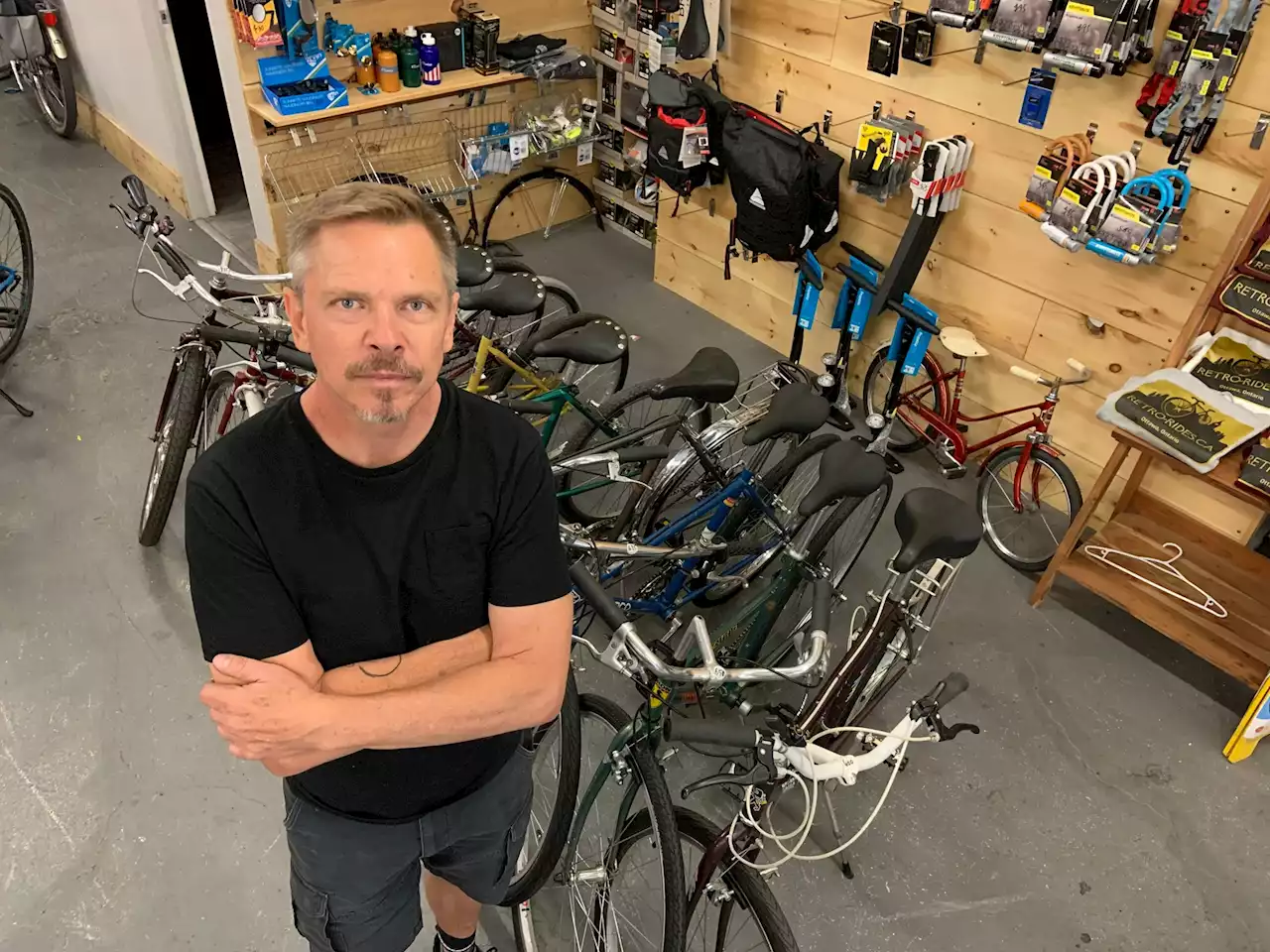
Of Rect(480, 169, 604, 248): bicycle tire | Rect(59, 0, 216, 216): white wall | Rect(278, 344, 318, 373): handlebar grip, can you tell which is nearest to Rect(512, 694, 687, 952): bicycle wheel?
Rect(278, 344, 318, 373): handlebar grip

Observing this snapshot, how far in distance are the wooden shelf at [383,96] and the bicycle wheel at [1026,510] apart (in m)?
2.77

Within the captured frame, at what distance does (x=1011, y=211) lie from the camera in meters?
3.17

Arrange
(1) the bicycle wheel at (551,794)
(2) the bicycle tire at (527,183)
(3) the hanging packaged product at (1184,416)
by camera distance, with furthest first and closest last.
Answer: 1. (2) the bicycle tire at (527,183)
2. (3) the hanging packaged product at (1184,416)
3. (1) the bicycle wheel at (551,794)

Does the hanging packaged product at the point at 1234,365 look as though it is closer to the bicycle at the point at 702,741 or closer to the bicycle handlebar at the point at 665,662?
the bicycle at the point at 702,741

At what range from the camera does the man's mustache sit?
121cm

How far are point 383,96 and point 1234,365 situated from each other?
3354 millimetres

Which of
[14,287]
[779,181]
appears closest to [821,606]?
[779,181]

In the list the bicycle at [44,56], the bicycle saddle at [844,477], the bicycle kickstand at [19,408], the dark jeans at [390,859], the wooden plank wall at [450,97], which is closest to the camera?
the dark jeans at [390,859]

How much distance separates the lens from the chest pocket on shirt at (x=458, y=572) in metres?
1.33

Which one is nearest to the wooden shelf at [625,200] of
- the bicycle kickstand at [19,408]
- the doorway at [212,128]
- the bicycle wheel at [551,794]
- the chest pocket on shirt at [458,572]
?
the doorway at [212,128]

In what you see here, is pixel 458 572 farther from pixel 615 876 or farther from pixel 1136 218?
pixel 1136 218

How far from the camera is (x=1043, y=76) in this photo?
2885 mm

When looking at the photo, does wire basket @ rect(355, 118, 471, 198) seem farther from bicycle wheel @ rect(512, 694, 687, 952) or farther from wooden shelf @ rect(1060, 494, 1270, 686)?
wooden shelf @ rect(1060, 494, 1270, 686)

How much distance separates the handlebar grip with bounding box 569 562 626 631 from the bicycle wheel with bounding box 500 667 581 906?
22 cm
